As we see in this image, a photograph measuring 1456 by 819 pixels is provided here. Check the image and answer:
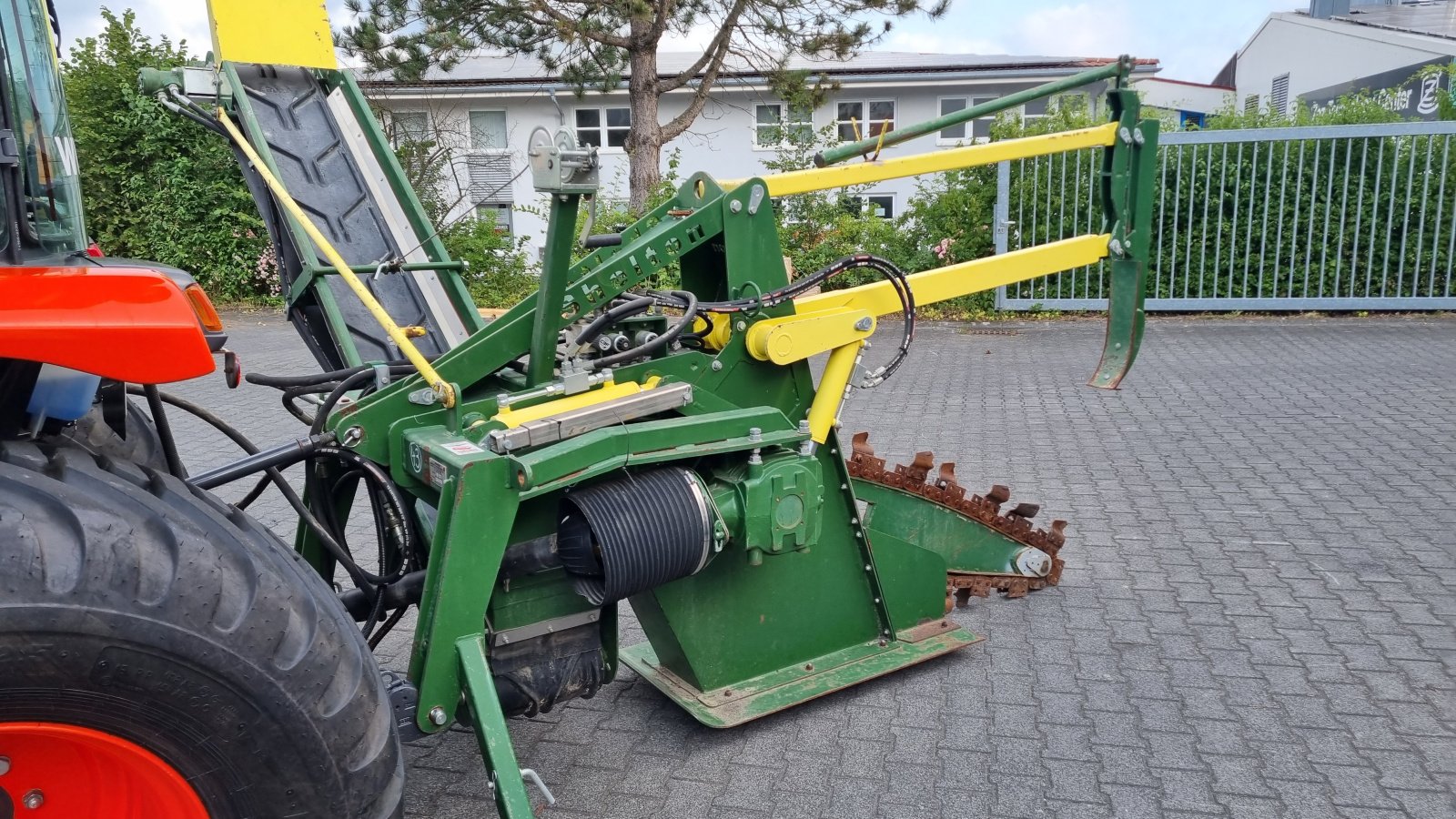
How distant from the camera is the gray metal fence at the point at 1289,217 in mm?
10320

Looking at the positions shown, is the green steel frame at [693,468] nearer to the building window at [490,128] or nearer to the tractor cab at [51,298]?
the tractor cab at [51,298]

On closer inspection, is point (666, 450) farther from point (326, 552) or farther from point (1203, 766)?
point (1203, 766)

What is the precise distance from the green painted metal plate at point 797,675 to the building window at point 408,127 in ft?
41.8

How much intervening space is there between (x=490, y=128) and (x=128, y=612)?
25.4 m

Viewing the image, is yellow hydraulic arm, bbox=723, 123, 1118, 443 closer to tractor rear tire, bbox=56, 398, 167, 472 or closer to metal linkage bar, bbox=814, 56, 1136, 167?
metal linkage bar, bbox=814, 56, 1136, 167

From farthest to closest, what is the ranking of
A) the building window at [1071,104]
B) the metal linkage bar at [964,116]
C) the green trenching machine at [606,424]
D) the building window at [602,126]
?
the building window at [602,126], the building window at [1071,104], the metal linkage bar at [964,116], the green trenching machine at [606,424]

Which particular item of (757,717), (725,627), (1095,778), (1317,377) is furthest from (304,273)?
(1317,377)

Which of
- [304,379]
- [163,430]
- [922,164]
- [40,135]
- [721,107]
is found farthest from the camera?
[721,107]

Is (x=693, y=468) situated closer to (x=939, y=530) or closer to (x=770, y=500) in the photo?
(x=770, y=500)

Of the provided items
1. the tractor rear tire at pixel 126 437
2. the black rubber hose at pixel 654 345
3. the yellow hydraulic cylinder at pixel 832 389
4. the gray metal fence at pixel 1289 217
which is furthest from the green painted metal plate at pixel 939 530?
the gray metal fence at pixel 1289 217

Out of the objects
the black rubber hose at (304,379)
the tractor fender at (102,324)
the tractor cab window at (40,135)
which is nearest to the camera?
the tractor fender at (102,324)

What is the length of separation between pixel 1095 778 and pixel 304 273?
2.86m

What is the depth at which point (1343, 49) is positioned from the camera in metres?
23.4

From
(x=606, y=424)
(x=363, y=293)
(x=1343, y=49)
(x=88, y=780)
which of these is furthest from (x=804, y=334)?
(x=1343, y=49)
